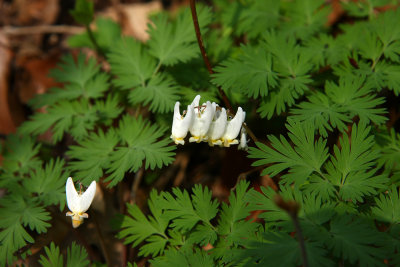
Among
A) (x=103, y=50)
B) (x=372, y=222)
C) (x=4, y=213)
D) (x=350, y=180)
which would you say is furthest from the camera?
(x=103, y=50)

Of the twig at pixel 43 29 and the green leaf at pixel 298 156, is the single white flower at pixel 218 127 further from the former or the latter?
the twig at pixel 43 29

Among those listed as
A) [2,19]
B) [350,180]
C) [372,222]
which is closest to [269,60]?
[350,180]

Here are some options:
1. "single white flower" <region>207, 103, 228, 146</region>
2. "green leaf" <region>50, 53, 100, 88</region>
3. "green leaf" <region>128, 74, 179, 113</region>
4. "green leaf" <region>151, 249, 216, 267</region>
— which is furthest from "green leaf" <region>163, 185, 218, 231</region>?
"green leaf" <region>50, 53, 100, 88</region>

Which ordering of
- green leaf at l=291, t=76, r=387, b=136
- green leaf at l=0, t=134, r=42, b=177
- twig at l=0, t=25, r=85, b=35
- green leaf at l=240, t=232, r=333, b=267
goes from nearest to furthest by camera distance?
green leaf at l=240, t=232, r=333, b=267, green leaf at l=291, t=76, r=387, b=136, green leaf at l=0, t=134, r=42, b=177, twig at l=0, t=25, r=85, b=35

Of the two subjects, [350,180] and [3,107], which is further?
[3,107]

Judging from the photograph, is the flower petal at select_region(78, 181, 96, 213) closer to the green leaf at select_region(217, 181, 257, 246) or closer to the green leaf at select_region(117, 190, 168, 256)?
the green leaf at select_region(117, 190, 168, 256)

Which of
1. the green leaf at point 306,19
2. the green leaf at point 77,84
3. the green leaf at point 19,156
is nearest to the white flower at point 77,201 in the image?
the green leaf at point 19,156

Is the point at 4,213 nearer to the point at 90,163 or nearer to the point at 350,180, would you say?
the point at 90,163
